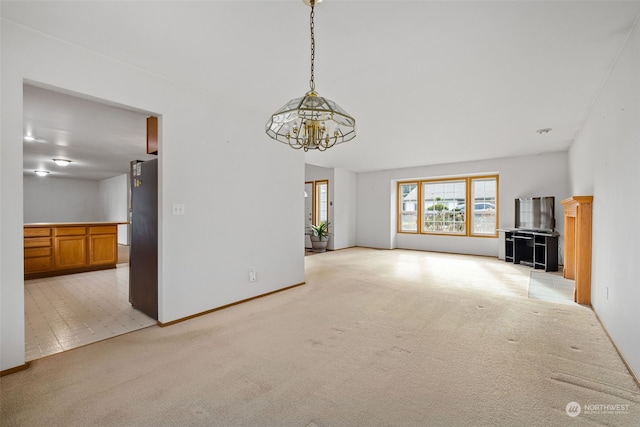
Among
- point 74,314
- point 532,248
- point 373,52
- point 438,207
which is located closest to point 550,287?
point 532,248

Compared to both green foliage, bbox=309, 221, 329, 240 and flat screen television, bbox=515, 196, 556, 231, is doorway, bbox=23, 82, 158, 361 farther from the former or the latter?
flat screen television, bbox=515, 196, 556, 231

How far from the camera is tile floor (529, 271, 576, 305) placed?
3954mm

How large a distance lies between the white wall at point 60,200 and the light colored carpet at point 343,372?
440 inches

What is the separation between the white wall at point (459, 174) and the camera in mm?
6594

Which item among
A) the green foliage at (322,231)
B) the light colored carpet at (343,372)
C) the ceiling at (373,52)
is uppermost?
the ceiling at (373,52)

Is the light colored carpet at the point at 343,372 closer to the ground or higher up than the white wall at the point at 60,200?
closer to the ground

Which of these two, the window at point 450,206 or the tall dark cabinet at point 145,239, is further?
the window at point 450,206

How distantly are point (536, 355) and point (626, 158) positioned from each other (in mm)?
1729

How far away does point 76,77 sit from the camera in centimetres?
249

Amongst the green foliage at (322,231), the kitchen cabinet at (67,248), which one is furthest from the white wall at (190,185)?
the green foliage at (322,231)

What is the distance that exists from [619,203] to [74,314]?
557 cm

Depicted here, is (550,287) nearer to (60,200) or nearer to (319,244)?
(319,244)

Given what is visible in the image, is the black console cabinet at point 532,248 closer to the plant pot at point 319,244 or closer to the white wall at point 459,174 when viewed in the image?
the white wall at point 459,174

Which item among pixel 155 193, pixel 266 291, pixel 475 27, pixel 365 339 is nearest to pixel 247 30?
pixel 475 27
